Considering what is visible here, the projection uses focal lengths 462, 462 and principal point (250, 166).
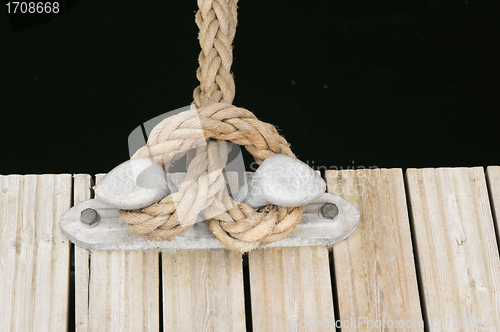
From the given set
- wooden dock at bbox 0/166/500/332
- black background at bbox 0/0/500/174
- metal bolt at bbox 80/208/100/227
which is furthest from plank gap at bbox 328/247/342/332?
black background at bbox 0/0/500/174

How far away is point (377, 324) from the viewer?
1.15m

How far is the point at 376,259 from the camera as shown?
3.95ft

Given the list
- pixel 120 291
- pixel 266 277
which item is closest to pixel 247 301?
pixel 266 277

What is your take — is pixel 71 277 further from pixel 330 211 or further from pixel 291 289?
pixel 330 211

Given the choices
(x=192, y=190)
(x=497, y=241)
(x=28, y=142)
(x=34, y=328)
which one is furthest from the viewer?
(x=28, y=142)

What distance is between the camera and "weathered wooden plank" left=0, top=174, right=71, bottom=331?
1.14 meters

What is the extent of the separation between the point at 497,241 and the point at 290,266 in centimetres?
58

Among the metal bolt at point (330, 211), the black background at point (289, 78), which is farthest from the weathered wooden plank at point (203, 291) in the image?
the black background at point (289, 78)

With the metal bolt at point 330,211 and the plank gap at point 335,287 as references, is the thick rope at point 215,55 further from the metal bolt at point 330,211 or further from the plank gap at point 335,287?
the plank gap at point 335,287

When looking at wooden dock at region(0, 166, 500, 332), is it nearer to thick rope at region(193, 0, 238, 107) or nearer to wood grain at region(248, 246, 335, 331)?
wood grain at region(248, 246, 335, 331)

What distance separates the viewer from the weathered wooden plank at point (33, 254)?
3.74ft

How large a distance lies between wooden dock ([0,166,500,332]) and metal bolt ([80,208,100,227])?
8 cm

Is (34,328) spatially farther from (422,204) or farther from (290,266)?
(422,204)

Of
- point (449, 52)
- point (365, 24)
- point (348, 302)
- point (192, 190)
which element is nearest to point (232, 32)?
point (192, 190)
